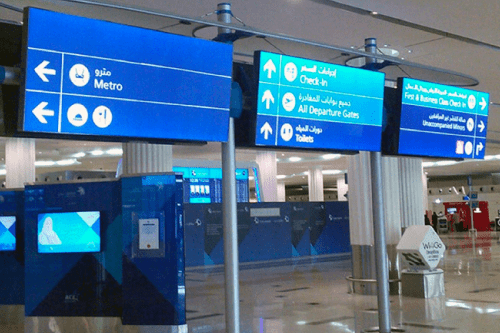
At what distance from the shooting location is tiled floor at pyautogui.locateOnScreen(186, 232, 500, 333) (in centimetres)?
816

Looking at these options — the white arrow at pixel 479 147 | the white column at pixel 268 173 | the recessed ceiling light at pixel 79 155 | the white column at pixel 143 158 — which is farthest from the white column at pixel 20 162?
the white arrow at pixel 479 147

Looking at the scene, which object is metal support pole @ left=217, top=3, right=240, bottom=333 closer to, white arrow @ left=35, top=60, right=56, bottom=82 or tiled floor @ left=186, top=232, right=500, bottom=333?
white arrow @ left=35, top=60, right=56, bottom=82

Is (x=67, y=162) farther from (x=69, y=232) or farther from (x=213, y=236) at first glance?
(x=69, y=232)

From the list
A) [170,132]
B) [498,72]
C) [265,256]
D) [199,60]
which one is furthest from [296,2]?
[265,256]

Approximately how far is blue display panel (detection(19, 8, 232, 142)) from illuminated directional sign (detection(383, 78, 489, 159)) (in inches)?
107

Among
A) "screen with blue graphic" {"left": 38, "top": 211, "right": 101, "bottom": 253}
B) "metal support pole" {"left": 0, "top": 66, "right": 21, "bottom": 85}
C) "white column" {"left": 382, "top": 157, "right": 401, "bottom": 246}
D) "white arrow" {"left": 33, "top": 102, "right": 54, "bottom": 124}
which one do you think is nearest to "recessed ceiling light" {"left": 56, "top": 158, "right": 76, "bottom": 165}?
"white column" {"left": 382, "top": 157, "right": 401, "bottom": 246}

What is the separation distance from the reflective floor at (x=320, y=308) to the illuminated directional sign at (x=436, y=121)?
7.19ft

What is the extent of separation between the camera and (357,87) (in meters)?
6.75

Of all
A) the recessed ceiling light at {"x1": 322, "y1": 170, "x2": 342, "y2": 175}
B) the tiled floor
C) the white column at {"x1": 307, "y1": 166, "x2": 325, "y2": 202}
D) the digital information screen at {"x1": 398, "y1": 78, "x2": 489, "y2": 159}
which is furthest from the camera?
the recessed ceiling light at {"x1": 322, "y1": 170, "x2": 342, "y2": 175}

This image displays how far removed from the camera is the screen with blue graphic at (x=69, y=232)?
8578 mm

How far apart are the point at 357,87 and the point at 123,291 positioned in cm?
401

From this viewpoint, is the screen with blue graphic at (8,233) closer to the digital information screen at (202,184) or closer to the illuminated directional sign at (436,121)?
the illuminated directional sign at (436,121)

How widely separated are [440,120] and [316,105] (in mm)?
2257

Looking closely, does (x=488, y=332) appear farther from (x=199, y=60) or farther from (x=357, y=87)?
(x=199, y=60)
